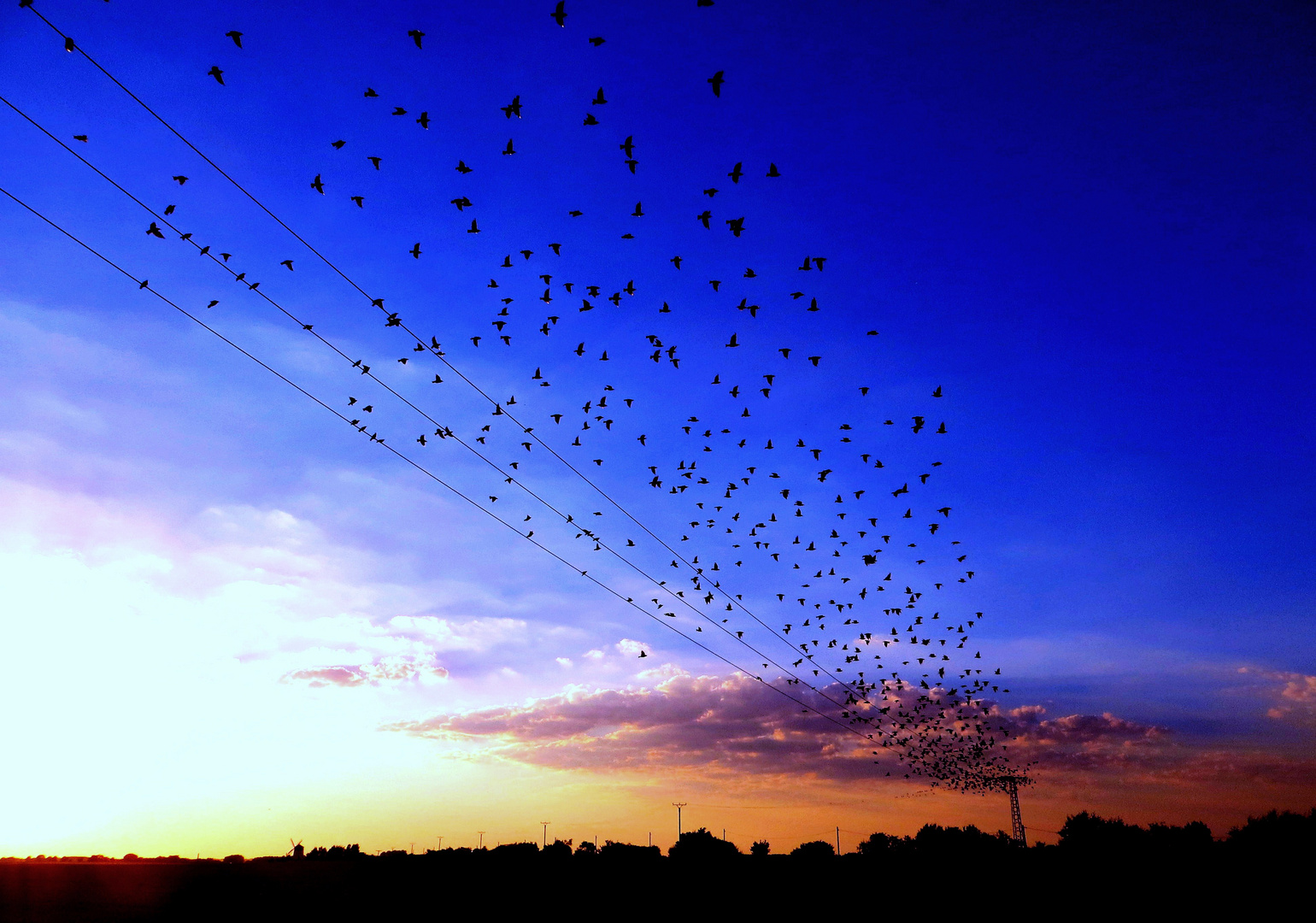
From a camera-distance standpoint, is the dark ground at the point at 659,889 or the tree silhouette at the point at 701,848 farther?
the tree silhouette at the point at 701,848

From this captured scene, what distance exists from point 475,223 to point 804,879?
201 ft

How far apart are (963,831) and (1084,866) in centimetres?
2081

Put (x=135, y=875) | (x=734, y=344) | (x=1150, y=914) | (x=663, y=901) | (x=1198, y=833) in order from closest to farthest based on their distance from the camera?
1. (x=734, y=344)
2. (x=1150, y=914)
3. (x=663, y=901)
4. (x=1198, y=833)
5. (x=135, y=875)

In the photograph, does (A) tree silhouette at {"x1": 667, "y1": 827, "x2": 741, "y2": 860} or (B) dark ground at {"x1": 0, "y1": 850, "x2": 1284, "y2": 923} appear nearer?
(B) dark ground at {"x1": 0, "y1": 850, "x2": 1284, "y2": 923}

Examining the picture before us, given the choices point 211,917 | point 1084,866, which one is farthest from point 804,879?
point 211,917

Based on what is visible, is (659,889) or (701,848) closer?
(659,889)

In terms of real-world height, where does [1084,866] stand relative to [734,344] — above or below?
below

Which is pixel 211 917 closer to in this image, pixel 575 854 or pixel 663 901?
pixel 663 901

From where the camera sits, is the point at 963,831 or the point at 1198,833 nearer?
the point at 1198,833

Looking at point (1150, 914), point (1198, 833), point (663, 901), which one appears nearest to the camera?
point (1150, 914)

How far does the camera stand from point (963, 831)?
242 ft

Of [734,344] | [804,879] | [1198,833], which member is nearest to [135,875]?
[804,879]

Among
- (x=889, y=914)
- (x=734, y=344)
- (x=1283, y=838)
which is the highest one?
(x=734, y=344)

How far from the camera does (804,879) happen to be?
201 ft
